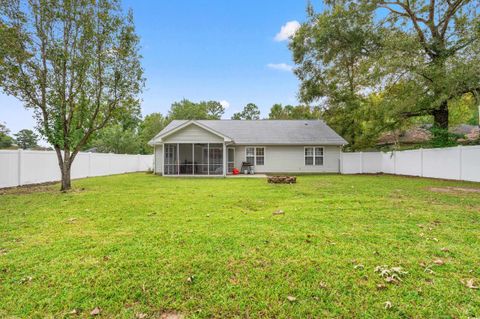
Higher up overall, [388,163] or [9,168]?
[9,168]

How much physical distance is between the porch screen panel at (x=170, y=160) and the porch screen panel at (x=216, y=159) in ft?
8.47

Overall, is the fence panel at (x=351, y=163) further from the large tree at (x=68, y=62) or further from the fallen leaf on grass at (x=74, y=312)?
the fallen leaf on grass at (x=74, y=312)

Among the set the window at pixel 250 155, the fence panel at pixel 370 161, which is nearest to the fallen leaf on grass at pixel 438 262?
the window at pixel 250 155

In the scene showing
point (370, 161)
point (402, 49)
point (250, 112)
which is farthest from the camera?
point (250, 112)

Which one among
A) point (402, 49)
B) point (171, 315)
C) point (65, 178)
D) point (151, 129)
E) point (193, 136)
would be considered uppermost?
point (402, 49)

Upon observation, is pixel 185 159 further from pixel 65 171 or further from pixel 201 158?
pixel 65 171

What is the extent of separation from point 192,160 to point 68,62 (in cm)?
1046

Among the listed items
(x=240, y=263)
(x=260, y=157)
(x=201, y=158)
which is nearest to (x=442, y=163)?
(x=260, y=157)

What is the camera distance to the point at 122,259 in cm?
345

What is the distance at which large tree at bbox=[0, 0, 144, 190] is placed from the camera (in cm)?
929

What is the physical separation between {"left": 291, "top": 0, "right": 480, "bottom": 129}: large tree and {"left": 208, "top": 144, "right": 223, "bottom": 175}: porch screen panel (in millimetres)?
10472

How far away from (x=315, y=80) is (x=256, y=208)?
62.7 feet

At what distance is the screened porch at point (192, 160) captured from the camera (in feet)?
59.4

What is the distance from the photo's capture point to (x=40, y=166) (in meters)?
12.4
